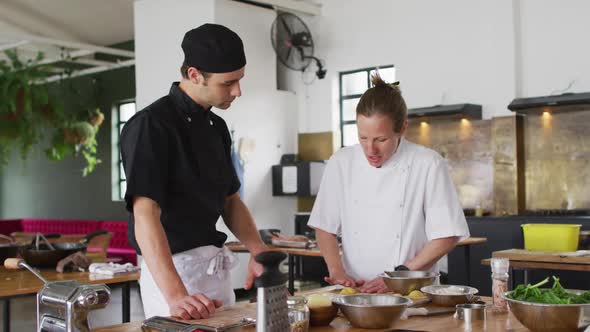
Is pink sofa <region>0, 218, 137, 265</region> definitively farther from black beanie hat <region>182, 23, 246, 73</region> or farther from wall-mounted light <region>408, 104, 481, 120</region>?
black beanie hat <region>182, 23, 246, 73</region>

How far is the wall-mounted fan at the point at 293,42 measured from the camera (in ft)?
30.1

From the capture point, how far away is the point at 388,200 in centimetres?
286

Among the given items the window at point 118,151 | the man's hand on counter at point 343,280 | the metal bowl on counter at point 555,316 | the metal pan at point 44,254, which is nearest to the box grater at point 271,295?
the metal bowl on counter at point 555,316

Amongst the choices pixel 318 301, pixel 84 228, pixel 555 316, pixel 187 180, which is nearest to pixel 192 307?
pixel 318 301

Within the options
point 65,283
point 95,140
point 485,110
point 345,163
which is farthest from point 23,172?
point 65,283

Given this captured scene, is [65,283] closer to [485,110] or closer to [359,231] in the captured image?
[359,231]

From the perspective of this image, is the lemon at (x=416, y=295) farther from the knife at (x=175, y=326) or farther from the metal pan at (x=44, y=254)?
the metal pan at (x=44, y=254)

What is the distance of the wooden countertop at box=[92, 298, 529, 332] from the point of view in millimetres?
1972

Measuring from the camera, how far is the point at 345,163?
3.00 m

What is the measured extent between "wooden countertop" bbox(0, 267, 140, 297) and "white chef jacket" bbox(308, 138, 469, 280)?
122cm

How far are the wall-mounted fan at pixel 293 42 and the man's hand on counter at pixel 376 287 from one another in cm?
689

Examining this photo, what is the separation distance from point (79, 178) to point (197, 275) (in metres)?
12.1

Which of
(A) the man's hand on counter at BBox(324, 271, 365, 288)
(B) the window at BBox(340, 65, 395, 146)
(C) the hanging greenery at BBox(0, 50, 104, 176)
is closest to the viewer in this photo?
(A) the man's hand on counter at BBox(324, 271, 365, 288)

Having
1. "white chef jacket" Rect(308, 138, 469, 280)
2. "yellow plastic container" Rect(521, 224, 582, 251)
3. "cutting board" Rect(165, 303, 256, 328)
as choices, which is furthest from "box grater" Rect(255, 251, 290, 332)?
"yellow plastic container" Rect(521, 224, 582, 251)
